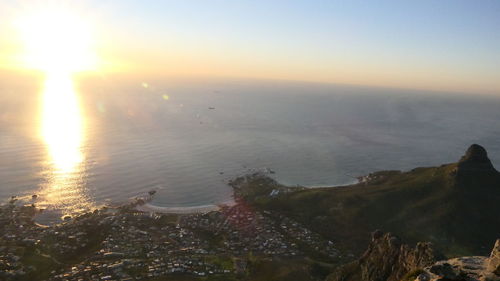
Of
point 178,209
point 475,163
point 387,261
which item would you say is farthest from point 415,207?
point 178,209

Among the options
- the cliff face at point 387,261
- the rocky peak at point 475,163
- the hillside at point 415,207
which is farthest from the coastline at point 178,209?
the rocky peak at point 475,163

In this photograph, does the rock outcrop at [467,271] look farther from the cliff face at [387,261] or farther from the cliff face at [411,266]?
the cliff face at [387,261]

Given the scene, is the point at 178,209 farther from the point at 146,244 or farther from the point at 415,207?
the point at 415,207

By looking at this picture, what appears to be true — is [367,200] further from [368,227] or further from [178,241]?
[178,241]

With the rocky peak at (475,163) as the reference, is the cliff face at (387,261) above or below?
below

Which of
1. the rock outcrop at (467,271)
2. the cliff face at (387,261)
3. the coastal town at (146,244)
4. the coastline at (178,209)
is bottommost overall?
the coastline at (178,209)

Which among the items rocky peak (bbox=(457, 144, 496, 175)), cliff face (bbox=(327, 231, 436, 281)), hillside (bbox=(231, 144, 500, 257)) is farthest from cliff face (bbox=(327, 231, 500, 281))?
rocky peak (bbox=(457, 144, 496, 175))
